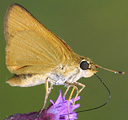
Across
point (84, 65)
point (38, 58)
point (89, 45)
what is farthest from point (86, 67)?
point (89, 45)

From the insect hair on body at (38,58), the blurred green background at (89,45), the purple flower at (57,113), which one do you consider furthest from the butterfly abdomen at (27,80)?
the blurred green background at (89,45)

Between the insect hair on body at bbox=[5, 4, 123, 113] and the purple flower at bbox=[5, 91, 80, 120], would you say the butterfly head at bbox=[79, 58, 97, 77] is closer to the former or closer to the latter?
the insect hair on body at bbox=[5, 4, 123, 113]

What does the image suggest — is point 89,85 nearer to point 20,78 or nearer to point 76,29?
point 76,29

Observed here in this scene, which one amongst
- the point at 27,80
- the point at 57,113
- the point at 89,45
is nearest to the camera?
the point at 27,80

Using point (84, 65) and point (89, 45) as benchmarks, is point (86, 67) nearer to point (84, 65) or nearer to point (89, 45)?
point (84, 65)

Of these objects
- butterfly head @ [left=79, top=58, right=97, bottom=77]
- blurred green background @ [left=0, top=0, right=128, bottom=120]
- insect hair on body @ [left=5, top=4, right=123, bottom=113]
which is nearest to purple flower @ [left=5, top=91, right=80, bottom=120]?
insect hair on body @ [left=5, top=4, right=123, bottom=113]

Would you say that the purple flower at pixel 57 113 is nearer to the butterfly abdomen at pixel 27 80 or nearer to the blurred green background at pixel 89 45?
the butterfly abdomen at pixel 27 80
